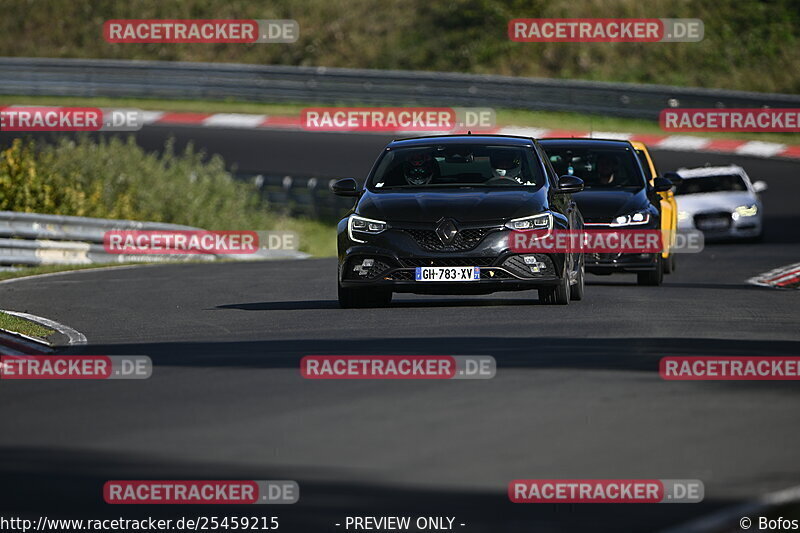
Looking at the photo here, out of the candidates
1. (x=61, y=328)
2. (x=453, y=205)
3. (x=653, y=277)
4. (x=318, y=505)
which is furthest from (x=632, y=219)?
(x=318, y=505)

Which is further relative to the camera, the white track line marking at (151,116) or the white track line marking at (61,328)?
the white track line marking at (151,116)

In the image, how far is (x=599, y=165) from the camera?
63.2 ft

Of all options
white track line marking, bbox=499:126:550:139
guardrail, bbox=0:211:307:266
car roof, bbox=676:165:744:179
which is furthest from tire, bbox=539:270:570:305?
white track line marking, bbox=499:126:550:139

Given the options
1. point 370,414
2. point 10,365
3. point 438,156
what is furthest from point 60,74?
point 370,414

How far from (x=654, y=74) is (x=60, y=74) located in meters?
16.1

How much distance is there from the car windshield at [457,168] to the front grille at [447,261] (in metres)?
1.12

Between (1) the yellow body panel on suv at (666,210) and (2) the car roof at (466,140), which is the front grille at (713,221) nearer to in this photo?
(1) the yellow body panel on suv at (666,210)

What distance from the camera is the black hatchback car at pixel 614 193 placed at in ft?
60.3

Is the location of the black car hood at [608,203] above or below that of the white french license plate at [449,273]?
above

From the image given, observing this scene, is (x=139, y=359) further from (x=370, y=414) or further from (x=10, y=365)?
(x=370, y=414)

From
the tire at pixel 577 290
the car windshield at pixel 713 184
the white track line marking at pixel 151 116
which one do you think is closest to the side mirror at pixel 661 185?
the tire at pixel 577 290

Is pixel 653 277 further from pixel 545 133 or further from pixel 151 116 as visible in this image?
pixel 151 116

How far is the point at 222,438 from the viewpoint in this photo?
7.98 metres

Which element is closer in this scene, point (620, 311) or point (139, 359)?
point (139, 359)
